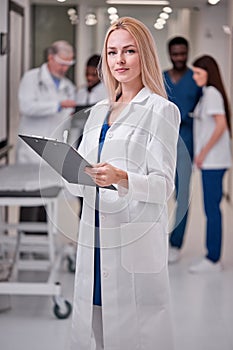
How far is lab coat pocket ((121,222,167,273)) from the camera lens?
1.79 metres

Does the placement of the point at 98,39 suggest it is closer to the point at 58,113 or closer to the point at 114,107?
the point at 58,113

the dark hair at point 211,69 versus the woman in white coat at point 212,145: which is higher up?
the dark hair at point 211,69

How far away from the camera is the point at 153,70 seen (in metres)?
1.72

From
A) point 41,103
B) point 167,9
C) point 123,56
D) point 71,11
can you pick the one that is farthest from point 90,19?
point 123,56

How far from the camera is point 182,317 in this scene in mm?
2922

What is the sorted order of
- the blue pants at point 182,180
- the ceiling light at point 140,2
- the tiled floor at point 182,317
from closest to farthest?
the blue pants at point 182,180 → the tiled floor at point 182,317 → the ceiling light at point 140,2

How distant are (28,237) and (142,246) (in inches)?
70.9

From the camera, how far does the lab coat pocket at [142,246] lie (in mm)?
1794

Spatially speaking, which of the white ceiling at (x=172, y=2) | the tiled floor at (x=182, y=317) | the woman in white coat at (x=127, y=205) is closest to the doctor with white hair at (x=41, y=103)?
the white ceiling at (x=172, y=2)

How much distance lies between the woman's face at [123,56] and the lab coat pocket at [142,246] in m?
0.36

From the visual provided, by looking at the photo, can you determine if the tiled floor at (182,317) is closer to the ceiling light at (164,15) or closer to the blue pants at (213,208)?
the blue pants at (213,208)

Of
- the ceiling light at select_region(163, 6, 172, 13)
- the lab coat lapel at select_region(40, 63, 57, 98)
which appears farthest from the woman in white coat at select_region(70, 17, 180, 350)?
the ceiling light at select_region(163, 6, 172, 13)

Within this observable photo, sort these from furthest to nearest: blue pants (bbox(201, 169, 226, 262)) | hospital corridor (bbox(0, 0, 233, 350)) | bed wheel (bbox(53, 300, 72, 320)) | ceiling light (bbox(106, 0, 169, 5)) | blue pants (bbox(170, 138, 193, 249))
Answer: blue pants (bbox(201, 169, 226, 262)) → ceiling light (bbox(106, 0, 169, 5)) → bed wheel (bbox(53, 300, 72, 320)) → blue pants (bbox(170, 138, 193, 249)) → hospital corridor (bbox(0, 0, 233, 350))

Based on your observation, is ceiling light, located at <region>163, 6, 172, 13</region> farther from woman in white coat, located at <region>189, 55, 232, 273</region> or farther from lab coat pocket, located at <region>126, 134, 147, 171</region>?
lab coat pocket, located at <region>126, 134, 147, 171</region>
